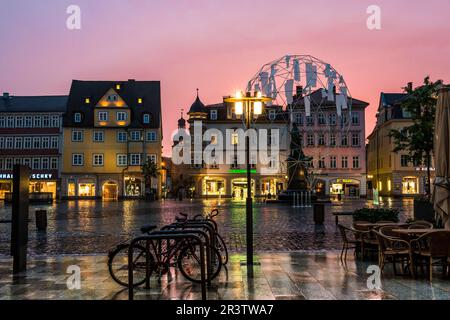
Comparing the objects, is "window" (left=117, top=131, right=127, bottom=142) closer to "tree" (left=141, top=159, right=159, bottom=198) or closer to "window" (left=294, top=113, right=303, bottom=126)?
"tree" (left=141, top=159, right=159, bottom=198)

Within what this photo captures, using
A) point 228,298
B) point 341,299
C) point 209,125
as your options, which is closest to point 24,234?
point 228,298

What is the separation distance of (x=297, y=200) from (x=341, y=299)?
34.6 m

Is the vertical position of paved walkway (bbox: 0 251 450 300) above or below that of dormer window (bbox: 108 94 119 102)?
below

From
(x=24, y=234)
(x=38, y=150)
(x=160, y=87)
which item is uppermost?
(x=160, y=87)

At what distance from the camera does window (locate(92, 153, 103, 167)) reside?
67.8 m

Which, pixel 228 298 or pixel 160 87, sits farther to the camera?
pixel 160 87

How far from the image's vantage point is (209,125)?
72.1 metres

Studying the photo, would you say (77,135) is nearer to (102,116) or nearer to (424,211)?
(102,116)

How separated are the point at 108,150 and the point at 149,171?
7111mm

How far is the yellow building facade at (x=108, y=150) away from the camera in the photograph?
67500 mm

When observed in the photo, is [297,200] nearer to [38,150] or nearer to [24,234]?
[24,234]

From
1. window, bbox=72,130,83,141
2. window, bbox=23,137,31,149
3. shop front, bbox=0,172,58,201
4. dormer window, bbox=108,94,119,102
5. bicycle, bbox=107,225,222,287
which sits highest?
dormer window, bbox=108,94,119,102

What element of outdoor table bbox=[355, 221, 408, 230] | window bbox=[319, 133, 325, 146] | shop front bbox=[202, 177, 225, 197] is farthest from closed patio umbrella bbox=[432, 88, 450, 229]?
shop front bbox=[202, 177, 225, 197]

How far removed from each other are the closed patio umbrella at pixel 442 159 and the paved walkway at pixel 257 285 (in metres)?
1.46
